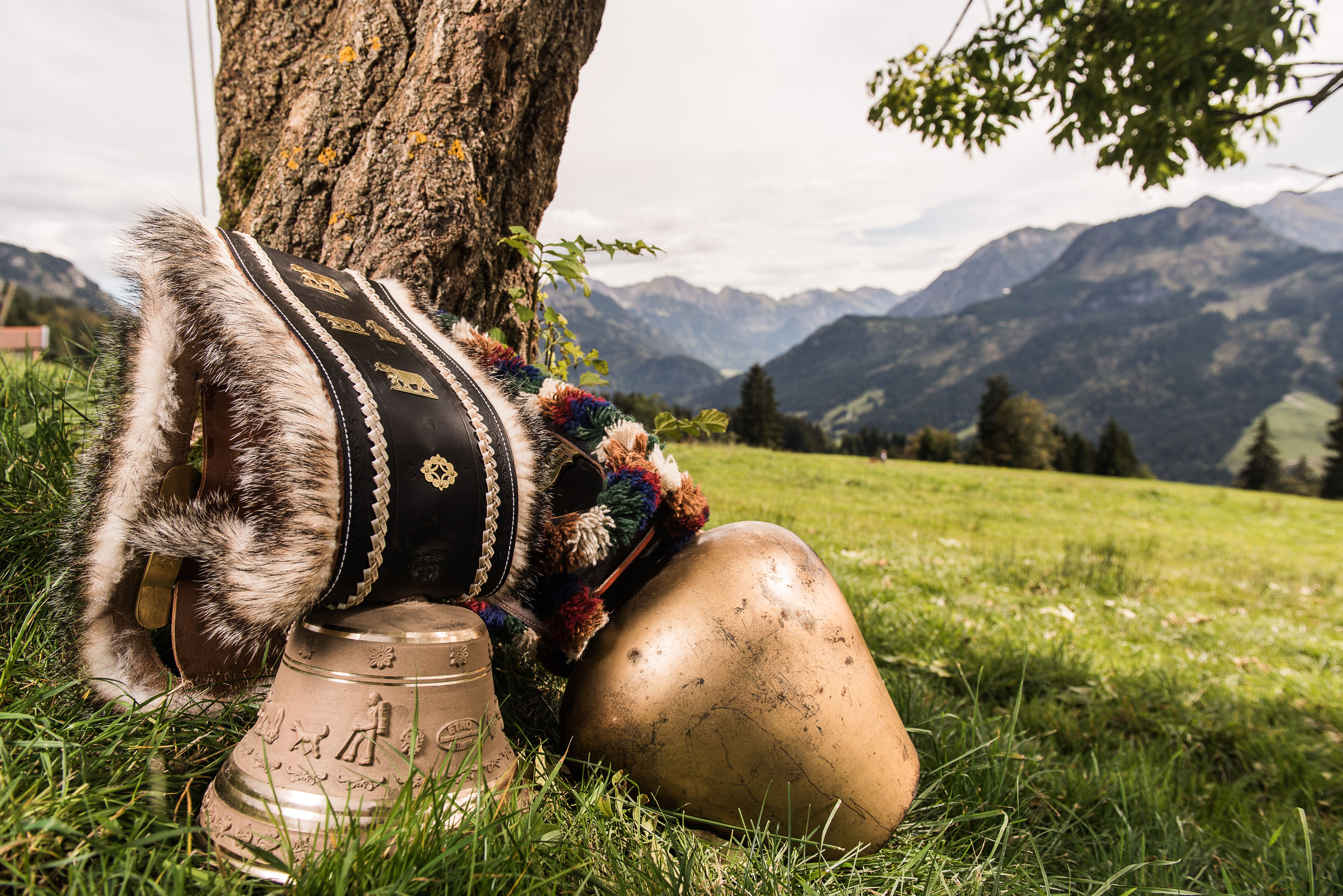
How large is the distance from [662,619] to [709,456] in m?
15.4

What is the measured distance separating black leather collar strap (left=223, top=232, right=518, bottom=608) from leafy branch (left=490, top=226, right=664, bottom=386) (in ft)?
2.64

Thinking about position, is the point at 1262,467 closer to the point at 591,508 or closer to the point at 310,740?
the point at 591,508

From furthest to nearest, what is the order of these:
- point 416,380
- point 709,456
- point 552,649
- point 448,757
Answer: point 709,456
point 552,649
point 416,380
point 448,757

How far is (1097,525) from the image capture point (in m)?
13.5

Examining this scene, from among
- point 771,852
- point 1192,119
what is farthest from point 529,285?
point 1192,119

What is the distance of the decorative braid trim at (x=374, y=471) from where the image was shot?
3.94 feet

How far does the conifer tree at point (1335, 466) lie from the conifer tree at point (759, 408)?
201 ft

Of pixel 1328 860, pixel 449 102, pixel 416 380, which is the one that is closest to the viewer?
pixel 416 380

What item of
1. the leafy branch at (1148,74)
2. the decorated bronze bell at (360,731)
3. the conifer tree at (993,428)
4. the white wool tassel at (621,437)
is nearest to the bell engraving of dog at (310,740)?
the decorated bronze bell at (360,731)

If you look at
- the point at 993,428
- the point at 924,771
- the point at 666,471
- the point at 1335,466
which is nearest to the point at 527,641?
the point at 666,471

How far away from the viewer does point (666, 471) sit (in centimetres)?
172

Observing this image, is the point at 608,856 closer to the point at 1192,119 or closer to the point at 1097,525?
the point at 1192,119

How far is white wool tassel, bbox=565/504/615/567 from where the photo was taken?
1.56m

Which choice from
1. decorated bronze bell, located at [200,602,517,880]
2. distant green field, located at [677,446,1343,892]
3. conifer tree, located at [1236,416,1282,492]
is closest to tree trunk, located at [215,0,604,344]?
decorated bronze bell, located at [200,602,517,880]
